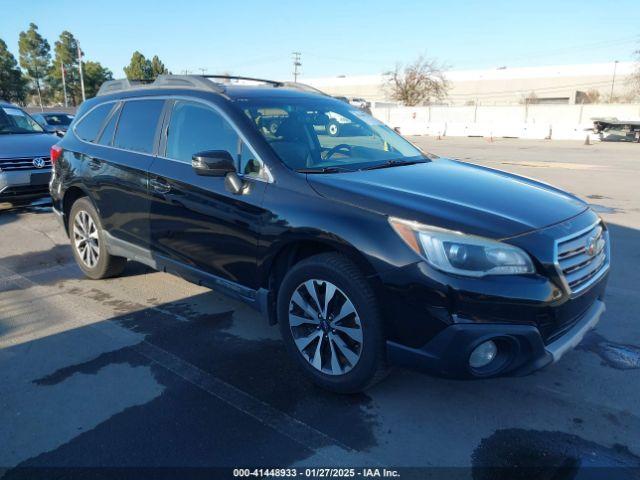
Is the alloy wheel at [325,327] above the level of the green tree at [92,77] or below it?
below

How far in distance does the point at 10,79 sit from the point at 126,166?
67944 mm

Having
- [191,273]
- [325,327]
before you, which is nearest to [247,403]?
[325,327]

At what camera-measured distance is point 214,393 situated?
10.6 feet

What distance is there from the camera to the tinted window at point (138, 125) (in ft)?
Result: 14.3

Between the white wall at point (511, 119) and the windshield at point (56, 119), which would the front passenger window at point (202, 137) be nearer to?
the windshield at point (56, 119)

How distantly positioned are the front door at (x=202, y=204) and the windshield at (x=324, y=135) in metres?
0.25

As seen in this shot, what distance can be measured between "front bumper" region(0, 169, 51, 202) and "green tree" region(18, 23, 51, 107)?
211 feet

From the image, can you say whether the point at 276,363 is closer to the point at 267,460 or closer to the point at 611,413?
the point at 267,460

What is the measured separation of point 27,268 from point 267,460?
442cm

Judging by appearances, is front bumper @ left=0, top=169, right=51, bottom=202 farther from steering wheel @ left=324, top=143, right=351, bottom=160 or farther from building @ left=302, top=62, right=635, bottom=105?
building @ left=302, top=62, right=635, bottom=105

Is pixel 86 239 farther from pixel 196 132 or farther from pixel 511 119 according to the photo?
pixel 511 119

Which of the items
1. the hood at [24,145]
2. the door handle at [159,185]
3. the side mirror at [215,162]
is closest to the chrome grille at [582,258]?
the side mirror at [215,162]

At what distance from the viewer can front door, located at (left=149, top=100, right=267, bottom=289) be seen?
3.50m

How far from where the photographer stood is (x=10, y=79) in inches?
2371
